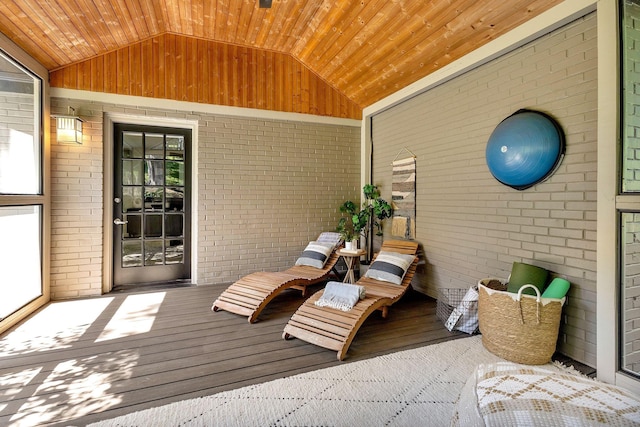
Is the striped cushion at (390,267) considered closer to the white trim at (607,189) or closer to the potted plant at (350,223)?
the potted plant at (350,223)

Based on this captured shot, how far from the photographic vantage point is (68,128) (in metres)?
4.02

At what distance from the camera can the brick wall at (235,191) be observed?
13.9 feet

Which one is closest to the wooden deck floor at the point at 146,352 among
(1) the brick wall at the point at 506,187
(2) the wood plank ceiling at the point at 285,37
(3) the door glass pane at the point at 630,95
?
(1) the brick wall at the point at 506,187

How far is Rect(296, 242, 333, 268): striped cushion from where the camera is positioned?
467 centimetres

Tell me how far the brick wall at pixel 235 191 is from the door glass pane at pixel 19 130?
0.28 meters

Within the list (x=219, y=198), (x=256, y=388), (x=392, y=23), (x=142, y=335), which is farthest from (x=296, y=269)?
(x=392, y=23)

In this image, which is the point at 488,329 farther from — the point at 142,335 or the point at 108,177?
the point at 108,177

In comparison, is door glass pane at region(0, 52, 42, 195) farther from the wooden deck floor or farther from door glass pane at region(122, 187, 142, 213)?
the wooden deck floor

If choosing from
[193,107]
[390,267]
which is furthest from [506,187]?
[193,107]

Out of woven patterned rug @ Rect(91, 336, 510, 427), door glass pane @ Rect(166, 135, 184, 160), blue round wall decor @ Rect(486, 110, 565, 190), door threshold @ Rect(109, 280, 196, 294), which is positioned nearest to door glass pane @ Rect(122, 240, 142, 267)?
door threshold @ Rect(109, 280, 196, 294)

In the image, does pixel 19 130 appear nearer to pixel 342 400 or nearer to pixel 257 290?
pixel 257 290

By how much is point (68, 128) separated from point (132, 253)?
1.85 metres

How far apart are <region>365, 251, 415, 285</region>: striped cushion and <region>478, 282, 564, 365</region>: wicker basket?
1.41m

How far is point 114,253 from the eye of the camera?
4.64m
